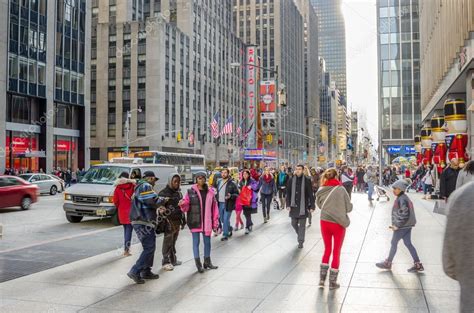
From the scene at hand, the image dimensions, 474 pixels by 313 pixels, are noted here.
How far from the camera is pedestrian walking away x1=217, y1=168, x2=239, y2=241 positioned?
11789 mm

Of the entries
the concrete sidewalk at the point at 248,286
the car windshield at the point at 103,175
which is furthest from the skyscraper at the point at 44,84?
the concrete sidewalk at the point at 248,286

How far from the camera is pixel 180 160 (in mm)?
50156

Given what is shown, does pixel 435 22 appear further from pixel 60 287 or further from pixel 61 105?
pixel 61 105

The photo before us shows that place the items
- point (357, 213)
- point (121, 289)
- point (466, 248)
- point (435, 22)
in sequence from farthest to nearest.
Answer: point (435, 22), point (357, 213), point (121, 289), point (466, 248)

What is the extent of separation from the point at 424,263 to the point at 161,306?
4.97m

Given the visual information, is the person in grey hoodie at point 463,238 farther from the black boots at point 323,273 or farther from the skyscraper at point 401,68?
the skyscraper at point 401,68

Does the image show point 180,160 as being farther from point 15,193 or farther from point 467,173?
point 467,173

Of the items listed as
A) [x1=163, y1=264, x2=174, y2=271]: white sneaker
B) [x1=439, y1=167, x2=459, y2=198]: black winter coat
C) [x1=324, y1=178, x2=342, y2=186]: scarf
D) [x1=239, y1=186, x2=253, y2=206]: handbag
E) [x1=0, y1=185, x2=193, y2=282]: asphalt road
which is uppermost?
[x1=324, y1=178, x2=342, y2=186]: scarf

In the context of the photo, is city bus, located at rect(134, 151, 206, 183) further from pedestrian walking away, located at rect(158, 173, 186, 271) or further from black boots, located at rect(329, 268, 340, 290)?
black boots, located at rect(329, 268, 340, 290)

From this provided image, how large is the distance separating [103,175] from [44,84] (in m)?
32.5

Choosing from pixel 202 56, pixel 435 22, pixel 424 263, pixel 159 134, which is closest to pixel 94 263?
pixel 424 263

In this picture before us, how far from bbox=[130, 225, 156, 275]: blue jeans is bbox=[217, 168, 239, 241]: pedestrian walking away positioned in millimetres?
4249

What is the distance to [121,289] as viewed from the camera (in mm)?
6941

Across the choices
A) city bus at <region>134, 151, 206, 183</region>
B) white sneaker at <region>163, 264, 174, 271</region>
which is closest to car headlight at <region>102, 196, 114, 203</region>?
white sneaker at <region>163, 264, 174, 271</region>
